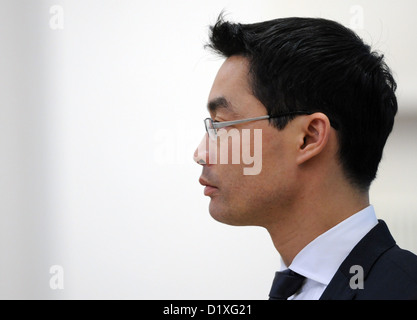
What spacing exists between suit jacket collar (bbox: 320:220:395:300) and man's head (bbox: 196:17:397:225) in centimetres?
11

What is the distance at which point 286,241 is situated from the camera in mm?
1126

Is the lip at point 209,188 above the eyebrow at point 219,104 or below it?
below

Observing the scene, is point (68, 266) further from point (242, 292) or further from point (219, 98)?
point (219, 98)

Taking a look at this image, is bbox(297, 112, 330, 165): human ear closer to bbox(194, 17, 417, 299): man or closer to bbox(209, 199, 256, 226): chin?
bbox(194, 17, 417, 299): man

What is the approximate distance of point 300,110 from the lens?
1125mm

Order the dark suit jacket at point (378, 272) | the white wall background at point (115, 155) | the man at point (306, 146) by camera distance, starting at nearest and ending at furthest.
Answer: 1. the dark suit jacket at point (378, 272)
2. the man at point (306, 146)
3. the white wall background at point (115, 155)

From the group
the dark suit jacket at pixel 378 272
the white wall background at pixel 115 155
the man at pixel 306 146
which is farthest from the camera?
the white wall background at pixel 115 155

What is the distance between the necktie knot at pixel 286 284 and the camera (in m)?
1.10

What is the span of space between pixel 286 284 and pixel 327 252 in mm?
101

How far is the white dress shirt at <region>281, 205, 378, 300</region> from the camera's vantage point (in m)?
1.07

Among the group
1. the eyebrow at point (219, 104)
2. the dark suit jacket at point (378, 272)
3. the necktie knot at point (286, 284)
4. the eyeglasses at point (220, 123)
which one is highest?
the eyebrow at point (219, 104)

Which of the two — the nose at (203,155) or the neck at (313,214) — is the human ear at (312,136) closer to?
the neck at (313,214)

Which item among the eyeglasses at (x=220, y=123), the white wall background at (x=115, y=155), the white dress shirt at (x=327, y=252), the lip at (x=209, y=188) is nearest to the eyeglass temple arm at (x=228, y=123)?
the eyeglasses at (x=220, y=123)

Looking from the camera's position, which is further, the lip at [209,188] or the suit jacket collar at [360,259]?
the lip at [209,188]
